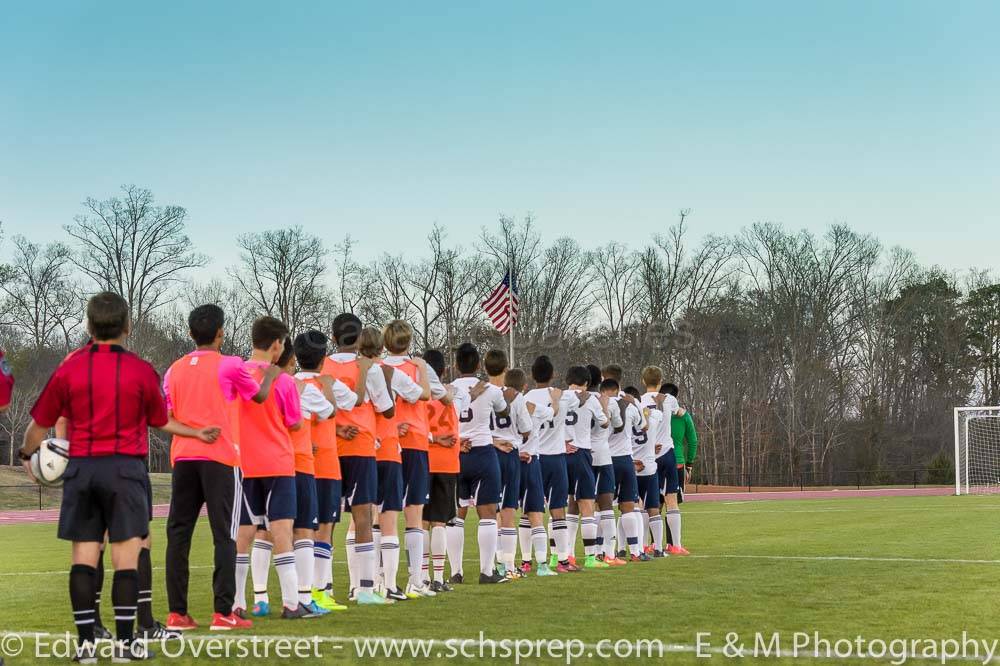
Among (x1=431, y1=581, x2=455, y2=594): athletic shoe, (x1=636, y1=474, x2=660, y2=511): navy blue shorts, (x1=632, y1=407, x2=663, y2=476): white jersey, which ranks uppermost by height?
(x1=632, y1=407, x2=663, y2=476): white jersey

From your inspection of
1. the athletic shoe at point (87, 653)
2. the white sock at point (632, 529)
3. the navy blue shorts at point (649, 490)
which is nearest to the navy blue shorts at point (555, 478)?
the white sock at point (632, 529)

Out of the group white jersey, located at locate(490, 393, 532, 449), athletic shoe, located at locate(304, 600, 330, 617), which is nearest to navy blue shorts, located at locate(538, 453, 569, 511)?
white jersey, located at locate(490, 393, 532, 449)

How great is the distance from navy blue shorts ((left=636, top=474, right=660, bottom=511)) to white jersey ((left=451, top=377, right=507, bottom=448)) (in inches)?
159

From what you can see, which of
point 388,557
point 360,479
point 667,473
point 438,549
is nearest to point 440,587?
point 438,549

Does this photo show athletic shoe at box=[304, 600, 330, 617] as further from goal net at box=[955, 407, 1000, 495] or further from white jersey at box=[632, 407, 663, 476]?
goal net at box=[955, 407, 1000, 495]

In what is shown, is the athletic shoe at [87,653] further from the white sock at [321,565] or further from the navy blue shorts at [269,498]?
the white sock at [321,565]

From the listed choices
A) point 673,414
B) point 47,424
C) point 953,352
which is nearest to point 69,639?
point 47,424

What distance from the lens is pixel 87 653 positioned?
672 centimetres

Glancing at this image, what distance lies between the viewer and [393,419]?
10344mm

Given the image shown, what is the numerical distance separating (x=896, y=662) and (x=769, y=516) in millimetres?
20640

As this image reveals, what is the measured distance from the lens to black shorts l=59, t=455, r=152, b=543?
6754mm

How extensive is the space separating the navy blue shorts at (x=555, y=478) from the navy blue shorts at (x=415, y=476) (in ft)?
9.11

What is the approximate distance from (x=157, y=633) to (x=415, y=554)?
3.19 metres

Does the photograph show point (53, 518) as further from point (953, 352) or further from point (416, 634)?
point (953, 352)
